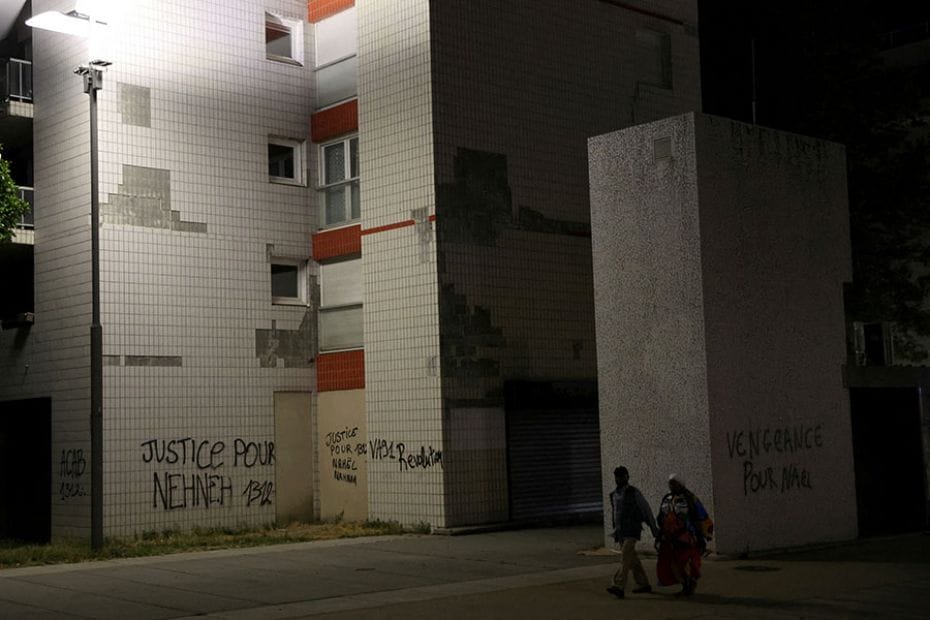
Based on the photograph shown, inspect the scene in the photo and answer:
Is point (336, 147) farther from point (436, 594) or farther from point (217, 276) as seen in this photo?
point (436, 594)

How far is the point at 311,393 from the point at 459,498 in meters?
4.37

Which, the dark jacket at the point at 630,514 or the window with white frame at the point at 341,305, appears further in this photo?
the window with white frame at the point at 341,305

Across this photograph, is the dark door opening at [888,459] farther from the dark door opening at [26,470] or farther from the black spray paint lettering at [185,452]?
the dark door opening at [26,470]

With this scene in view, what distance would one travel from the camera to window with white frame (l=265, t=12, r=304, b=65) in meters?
24.9

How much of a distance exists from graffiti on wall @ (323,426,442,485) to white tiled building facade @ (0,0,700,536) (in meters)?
0.06

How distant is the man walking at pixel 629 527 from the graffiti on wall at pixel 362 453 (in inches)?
299

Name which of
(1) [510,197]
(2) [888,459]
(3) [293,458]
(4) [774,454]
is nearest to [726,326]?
(4) [774,454]

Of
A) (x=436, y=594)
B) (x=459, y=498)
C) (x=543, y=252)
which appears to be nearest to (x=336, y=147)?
(x=543, y=252)

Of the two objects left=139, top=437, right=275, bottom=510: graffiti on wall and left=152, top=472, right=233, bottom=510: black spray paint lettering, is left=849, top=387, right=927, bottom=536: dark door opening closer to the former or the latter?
left=139, top=437, right=275, bottom=510: graffiti on wall

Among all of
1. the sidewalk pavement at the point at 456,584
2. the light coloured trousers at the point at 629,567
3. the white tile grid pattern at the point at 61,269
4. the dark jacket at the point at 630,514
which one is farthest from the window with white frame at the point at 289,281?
the light coloured trousers at the point at 629,567

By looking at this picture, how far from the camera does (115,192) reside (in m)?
22.0

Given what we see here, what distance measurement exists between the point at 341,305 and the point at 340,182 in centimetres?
251

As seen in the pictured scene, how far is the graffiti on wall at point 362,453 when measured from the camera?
2188 centimetres

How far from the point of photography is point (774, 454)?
17953 millimetres
